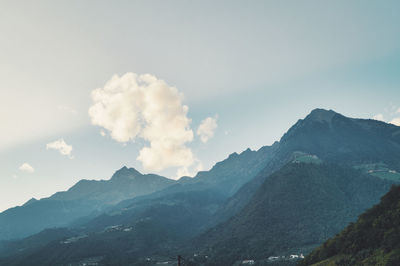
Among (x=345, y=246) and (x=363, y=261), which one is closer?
(x=363, y=261)

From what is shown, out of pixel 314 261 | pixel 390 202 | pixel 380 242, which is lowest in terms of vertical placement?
pixel 314 261

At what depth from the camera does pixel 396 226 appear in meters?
154

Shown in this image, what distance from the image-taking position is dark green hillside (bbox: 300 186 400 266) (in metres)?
142

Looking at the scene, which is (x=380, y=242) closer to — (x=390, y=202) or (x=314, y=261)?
(x=390, y=202)

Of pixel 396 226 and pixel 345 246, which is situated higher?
pixel 396 226

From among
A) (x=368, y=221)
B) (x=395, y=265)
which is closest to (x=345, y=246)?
(x=368, y=221)

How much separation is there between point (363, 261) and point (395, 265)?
19.0 metres

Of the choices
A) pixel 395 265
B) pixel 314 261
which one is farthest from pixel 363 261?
pixel 314 261

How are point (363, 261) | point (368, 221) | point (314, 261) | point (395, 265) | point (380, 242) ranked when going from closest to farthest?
point (395, 265)
point (363, 261)
point (380, 242)
point (368, 221)
point (314, 261)

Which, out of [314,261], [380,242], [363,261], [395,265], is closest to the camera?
[395,265]

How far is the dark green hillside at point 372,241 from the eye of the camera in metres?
142

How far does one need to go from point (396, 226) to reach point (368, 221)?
2476cm

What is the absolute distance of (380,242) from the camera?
15412 cm

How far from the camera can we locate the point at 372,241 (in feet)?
524
